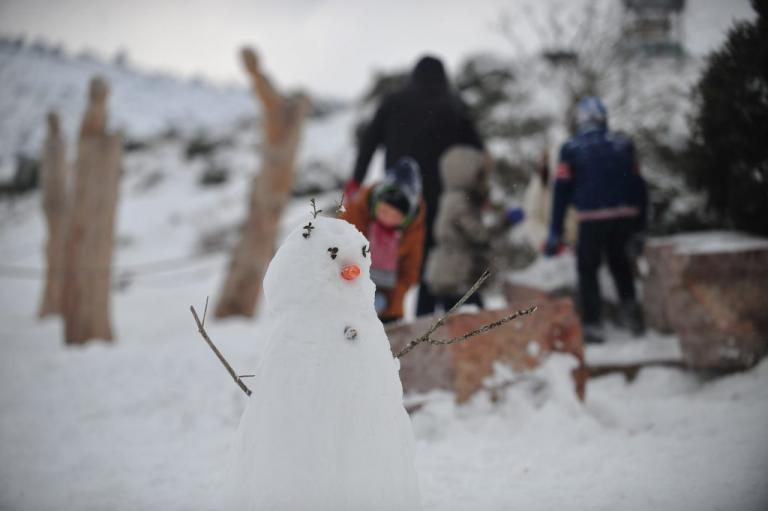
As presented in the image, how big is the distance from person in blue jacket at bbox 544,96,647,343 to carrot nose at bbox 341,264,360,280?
220 cm

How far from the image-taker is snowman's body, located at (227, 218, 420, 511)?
1118 mm

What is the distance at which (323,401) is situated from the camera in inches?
45.6

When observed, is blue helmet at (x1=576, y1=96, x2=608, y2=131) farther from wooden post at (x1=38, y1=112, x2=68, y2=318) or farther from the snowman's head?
wooden post at (x1=38, y1=112, x2=68, y2=318)

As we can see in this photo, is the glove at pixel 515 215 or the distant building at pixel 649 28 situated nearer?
the glove at pixel 515 215

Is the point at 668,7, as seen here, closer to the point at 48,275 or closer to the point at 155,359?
the point at 155,359

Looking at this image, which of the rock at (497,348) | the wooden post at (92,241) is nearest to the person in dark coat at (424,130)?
the rock at (497,348)

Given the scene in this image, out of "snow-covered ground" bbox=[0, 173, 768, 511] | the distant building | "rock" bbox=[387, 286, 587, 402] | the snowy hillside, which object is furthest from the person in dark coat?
the snowy hillside

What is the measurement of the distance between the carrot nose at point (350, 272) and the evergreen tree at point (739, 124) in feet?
8.77

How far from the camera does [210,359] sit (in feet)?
12.6

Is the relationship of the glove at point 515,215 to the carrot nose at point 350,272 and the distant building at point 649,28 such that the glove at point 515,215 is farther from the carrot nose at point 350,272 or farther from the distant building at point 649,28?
the distant building at point 649,28

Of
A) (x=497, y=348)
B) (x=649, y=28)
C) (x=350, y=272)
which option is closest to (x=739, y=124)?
(x=497, y=348)

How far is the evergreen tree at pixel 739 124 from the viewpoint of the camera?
2666 mm

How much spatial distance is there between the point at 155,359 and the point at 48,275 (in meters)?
4.49

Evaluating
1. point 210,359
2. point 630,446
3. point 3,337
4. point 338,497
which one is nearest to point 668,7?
point 630,446
